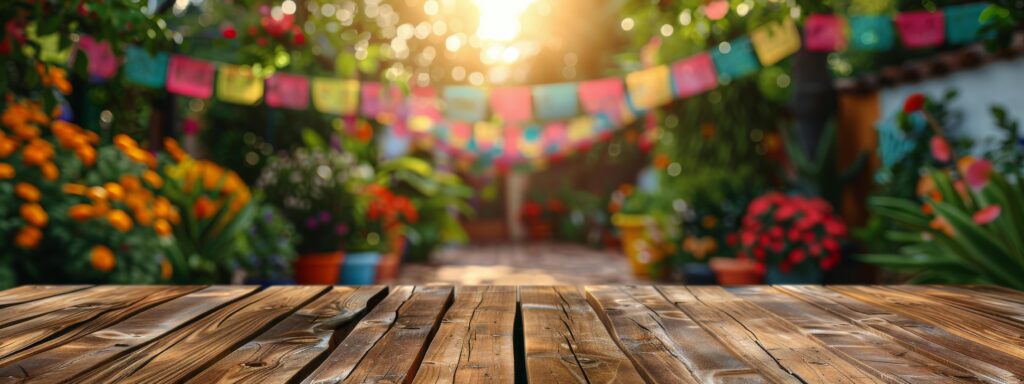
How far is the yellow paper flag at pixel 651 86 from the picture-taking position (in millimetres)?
5976

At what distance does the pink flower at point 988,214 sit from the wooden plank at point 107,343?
258 centimetres

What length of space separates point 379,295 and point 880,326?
107cm

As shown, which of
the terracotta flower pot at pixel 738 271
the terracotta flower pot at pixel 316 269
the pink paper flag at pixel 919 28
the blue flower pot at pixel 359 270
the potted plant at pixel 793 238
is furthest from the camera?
the blue flower pot at pixel 359 270

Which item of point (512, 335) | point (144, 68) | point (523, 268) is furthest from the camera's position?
point (523, 268)

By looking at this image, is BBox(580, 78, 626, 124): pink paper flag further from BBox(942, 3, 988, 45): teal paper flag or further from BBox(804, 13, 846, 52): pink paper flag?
BBox(942, 3, 988, 45): teal paper flag

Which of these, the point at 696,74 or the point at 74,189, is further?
the point at 696,74

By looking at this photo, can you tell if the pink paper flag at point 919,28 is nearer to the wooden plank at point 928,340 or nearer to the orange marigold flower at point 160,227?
the wooden plank at point 928,340

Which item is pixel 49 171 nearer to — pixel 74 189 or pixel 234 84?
pixel 74 189

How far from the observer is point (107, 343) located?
4.22 ft

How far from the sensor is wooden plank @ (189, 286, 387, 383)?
1.08 m

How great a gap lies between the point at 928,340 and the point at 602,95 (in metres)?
5.45

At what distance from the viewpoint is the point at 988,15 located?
2.24m

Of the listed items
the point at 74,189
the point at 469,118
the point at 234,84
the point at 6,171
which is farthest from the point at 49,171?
the point at 469,118

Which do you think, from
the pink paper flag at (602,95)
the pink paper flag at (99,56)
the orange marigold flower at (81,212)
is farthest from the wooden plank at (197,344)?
the pink paper flag at (602,95)
